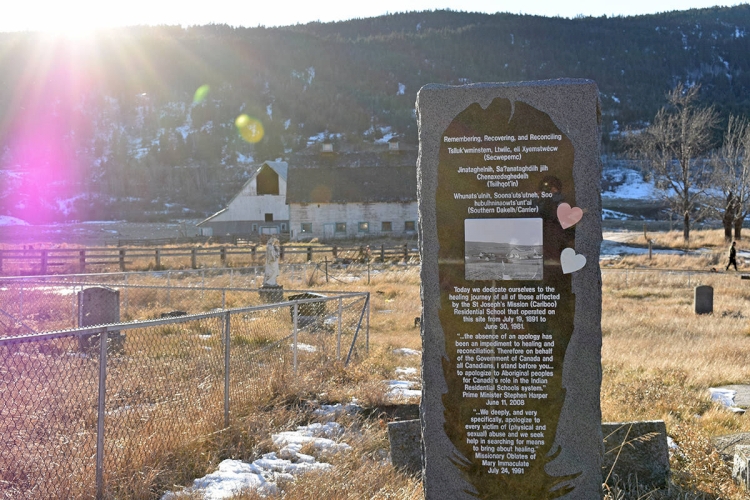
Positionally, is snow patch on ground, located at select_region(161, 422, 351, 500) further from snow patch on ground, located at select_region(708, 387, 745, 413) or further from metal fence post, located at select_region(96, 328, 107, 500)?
snow patch on ground, located at select_region(708, 387, 745, 413)

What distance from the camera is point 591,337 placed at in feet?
13.4

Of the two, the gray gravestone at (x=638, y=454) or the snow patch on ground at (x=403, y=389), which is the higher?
the gray gravestone at (x=638, y=454)

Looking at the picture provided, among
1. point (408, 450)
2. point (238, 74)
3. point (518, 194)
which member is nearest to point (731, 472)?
point (408, 450)

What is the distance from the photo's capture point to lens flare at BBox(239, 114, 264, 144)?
528 feet

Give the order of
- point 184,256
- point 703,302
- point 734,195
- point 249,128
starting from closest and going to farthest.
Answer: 1. point 703,302
2. point 184,256
3. point 734,195
4. point 249,128

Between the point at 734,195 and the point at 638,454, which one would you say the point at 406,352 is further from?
the point at 734,195

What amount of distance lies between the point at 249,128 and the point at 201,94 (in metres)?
26.0

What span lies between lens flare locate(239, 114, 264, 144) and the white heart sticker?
524ft

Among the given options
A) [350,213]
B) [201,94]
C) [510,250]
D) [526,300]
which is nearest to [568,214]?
[510,250]

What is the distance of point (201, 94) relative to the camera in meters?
181

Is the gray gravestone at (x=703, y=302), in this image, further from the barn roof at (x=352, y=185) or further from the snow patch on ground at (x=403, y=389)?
the barn roof at (x=352, y=185)

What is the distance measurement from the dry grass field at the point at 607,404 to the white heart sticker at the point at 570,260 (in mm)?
1756

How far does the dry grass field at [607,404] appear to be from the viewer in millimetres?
4863

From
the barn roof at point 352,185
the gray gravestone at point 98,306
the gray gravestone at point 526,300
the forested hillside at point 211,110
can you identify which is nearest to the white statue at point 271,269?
the gray gravestone at point 98,306
